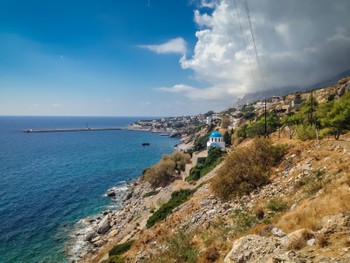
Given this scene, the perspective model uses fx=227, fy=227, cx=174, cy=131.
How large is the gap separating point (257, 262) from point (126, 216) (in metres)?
30.2

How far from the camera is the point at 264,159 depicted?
17844mm

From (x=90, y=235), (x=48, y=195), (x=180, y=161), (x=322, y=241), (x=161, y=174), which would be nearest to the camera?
(x=322, y=241)

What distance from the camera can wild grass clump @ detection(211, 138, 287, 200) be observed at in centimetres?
1565

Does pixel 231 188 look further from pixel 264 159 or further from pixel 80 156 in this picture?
pixel 80 156

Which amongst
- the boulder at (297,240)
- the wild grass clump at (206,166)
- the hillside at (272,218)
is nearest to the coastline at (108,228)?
the hillside at (272,218)

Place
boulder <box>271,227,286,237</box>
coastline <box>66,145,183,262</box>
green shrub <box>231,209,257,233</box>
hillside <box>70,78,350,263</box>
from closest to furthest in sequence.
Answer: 1. hillside <box>70,78,350,263</box>
2. boulder <box>271,227,286,237</box>
3. green shrub <box>231,209,257,233</box>
4. coastline <box>66,145,183,262</box>

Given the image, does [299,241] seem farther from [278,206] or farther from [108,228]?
[108,228]

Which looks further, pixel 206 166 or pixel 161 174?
pixel 161 174

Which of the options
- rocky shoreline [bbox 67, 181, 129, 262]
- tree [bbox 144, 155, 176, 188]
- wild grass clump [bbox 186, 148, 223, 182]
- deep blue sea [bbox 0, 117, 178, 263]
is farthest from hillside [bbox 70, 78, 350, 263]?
tree [bbox 144, 155, 176, 188]

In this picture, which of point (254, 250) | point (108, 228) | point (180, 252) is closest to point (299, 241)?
point (254, 250)

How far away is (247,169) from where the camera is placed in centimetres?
1634

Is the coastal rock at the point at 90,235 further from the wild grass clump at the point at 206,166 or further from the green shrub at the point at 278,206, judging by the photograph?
the green shrub at the point at 278,206

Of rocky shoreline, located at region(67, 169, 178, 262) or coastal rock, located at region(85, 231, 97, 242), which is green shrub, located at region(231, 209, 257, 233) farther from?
coastal rock, located at region(85, 231, 97, 242)

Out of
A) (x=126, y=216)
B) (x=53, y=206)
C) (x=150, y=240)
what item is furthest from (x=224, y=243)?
(x=53, y=206)
